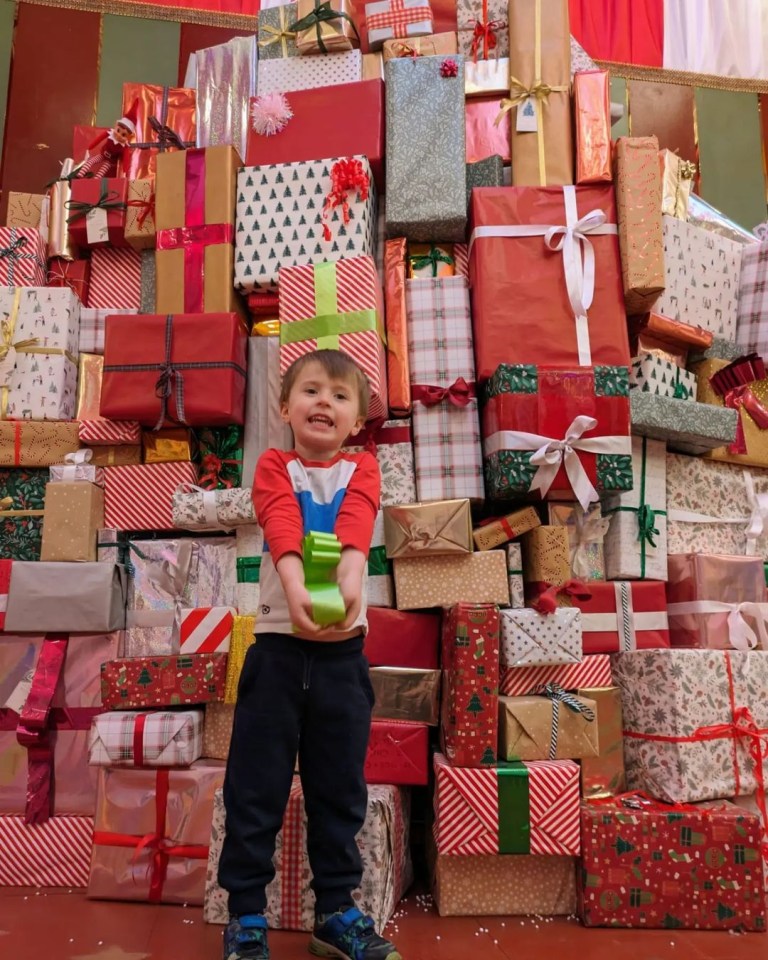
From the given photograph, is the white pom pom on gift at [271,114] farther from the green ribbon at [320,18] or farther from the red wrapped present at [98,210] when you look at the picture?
the red wrapped present at [98,210]

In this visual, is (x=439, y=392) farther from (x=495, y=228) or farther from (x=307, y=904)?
(x=307, y=904)

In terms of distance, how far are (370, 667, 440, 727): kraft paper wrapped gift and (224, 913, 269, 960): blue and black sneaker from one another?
2.57ft

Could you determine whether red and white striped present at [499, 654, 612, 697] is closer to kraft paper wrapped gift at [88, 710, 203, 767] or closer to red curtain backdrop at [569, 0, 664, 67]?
kraft paper wrapped gift at [88, 710, 203, 767]

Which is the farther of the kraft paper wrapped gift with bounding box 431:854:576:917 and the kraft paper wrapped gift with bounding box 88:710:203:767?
the kraft paper wrapped gift with bounding box 88:710:203:767

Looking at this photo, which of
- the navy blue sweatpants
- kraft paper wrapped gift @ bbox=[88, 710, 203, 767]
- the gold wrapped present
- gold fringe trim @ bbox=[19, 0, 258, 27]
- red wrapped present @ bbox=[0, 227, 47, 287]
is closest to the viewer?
the navy blue sweatpants

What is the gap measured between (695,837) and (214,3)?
4690 millimetres

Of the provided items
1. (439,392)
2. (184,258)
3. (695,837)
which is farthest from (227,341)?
(695,837)

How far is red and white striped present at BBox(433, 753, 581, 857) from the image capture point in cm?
207

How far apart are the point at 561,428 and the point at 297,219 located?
4.01 feet

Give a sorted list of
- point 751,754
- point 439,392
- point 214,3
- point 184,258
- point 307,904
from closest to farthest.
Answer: point 307,904
point 751,754
point 439,392
point 184,258
point 214,3

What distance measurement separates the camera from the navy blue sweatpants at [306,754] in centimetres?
171

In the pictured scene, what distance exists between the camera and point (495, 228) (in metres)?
2.73

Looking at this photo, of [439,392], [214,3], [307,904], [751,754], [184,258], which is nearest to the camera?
[307,904]

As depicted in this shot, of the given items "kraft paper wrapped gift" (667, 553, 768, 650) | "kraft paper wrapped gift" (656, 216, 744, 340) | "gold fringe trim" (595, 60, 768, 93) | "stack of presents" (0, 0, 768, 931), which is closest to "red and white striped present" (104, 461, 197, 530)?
"stack of presents" (0, 0, 768, 931)
